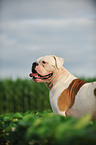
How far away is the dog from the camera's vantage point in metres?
2.60

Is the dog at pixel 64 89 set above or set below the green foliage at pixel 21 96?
above

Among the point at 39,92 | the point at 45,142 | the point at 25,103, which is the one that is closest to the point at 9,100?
the point at 25,103

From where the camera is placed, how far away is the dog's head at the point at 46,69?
2.88 metres

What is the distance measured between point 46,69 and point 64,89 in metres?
0.39

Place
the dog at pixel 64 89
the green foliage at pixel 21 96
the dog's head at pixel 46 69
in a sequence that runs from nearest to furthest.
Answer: the dog at pixel 64 89 → the dog's head at pixel 46 69 → the green foliage at pixel 21 96

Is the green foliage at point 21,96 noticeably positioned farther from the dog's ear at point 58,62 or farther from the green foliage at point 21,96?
the dog's ear at point 58,62

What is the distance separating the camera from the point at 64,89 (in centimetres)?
276

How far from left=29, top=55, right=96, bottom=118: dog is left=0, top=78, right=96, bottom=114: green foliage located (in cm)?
667

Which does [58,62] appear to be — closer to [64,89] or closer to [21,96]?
[64,89]

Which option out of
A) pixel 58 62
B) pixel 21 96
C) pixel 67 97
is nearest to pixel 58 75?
pixel 58 62

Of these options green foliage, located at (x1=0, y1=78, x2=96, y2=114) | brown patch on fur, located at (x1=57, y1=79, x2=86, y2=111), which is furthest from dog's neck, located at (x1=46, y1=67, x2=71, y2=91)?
green foliage, located at (x1=0, y1=78, x2=96, y2=114)

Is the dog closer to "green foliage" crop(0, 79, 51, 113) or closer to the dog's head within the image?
the dog's head

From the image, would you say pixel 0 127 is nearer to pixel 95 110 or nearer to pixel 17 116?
pixel 17 116

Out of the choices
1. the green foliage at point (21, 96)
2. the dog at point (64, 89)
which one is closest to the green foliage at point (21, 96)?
the green foliage at point (21, 96)
